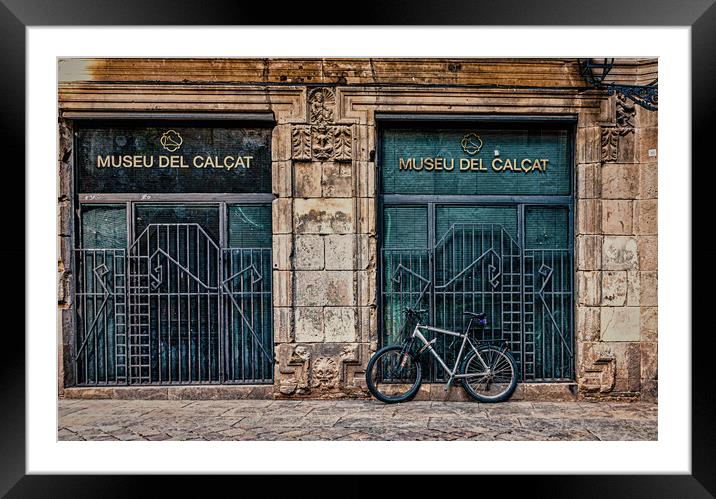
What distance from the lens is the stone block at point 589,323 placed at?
585 centimetres

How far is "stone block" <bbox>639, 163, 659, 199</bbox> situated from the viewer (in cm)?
576

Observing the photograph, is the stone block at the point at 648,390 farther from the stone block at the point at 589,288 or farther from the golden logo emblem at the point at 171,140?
the golden logo emblem at the point at 171,140

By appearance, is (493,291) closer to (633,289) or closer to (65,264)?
(633,289)

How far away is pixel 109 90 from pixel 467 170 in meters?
4.42

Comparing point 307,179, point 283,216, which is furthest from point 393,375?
point 307,179

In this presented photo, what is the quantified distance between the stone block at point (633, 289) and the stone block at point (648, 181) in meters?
0.93

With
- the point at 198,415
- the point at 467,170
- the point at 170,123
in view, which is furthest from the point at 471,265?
the point at 170,123

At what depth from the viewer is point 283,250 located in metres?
5.79

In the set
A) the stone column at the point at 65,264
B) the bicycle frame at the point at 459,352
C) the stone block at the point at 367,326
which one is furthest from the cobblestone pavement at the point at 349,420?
the stone block at the point at 367,326

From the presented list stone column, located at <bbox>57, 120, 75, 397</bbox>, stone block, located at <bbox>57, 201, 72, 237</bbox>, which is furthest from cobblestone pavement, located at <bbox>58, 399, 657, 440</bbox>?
stone block, located at <bbox>57, 201, 72, 237</bbox>
